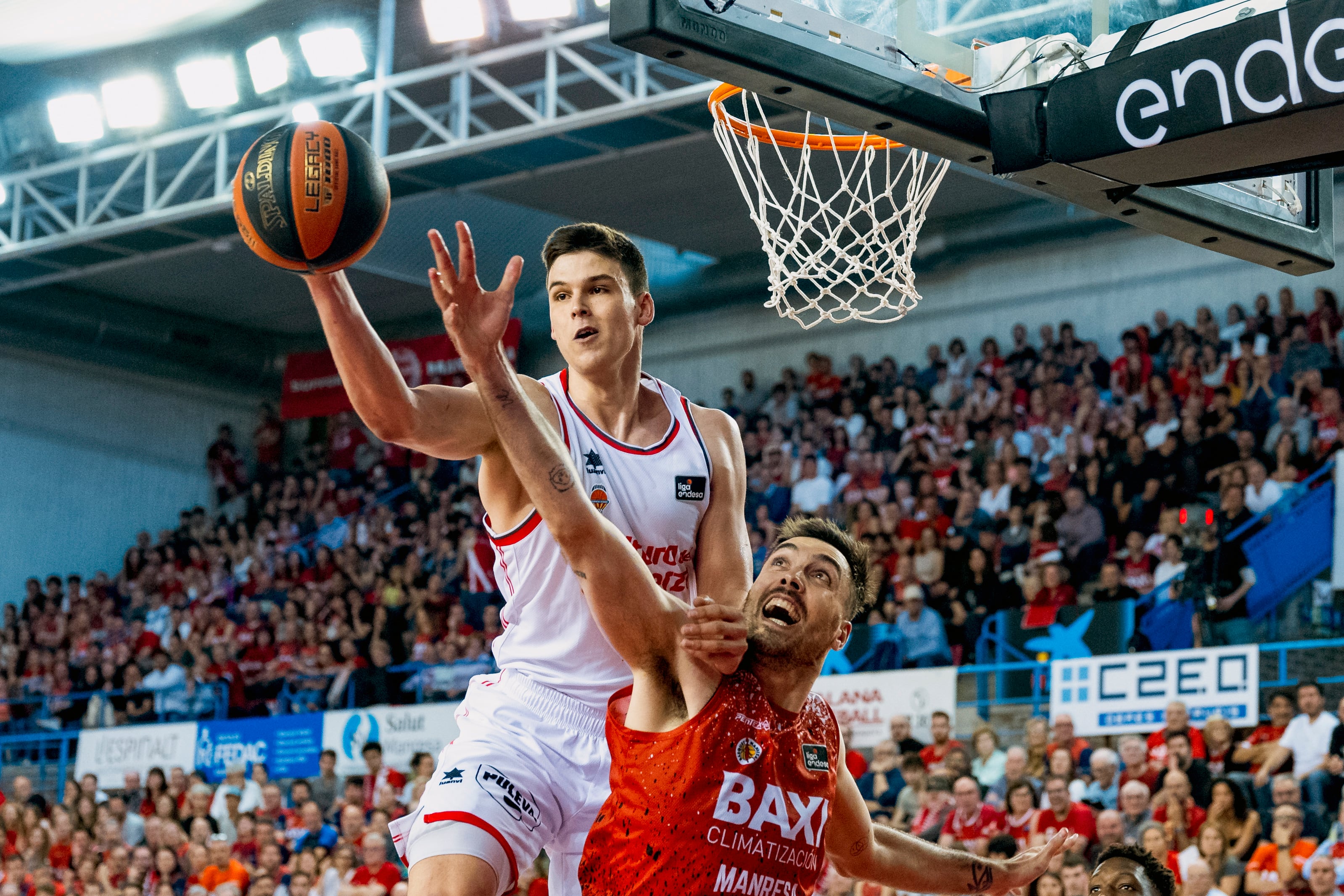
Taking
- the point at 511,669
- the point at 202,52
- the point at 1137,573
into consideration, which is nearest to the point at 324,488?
the point at 202,52

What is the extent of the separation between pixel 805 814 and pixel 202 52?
45.6 feet

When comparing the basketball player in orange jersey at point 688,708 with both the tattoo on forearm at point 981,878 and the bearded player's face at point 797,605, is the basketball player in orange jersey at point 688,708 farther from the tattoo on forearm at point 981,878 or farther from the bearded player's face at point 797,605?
the tattoo on forearm at point 981,878

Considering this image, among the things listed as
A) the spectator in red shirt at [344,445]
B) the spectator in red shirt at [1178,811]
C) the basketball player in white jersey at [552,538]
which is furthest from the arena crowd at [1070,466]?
the spectator in red shirt at [344,445]

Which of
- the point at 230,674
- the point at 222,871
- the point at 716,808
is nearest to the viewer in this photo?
the point at 716,808

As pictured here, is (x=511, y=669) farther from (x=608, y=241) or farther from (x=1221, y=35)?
(x=1221, y=35)

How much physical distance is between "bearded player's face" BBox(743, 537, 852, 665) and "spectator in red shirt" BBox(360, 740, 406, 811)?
10359mm

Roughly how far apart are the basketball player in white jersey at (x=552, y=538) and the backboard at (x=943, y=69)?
2.01 ft

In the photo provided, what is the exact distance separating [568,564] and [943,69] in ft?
6.33

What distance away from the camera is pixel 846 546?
147 inches

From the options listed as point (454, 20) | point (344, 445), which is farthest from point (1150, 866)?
point (344, 445)

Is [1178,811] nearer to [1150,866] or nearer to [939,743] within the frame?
[939,743]

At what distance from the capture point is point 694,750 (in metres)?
3.43

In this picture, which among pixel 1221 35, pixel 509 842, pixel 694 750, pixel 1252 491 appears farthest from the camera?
pixel 1252 491

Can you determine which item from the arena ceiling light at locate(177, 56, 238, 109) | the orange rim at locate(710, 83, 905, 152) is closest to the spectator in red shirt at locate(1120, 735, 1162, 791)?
the orange rim at locate(710, 83, 905, 152)
